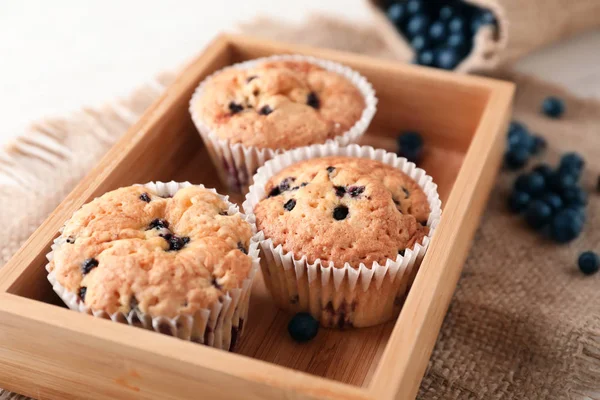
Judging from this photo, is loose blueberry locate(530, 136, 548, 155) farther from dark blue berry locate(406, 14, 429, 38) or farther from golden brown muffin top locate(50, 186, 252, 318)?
golden brown muffin top locate(50, 186, 252, 318)

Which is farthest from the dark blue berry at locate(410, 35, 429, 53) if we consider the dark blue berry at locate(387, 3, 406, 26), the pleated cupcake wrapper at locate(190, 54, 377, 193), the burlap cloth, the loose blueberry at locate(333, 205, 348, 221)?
the loose blueberry at locate(333, 205, 348, 221)

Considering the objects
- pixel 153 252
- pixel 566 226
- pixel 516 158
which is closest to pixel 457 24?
pixel 516 158

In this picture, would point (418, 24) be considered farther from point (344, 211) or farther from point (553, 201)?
point (344, 211)

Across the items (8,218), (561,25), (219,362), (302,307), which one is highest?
(219,362)

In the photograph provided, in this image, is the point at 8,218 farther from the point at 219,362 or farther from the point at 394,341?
the point at 394,341

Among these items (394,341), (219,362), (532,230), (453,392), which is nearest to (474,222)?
(532,230)

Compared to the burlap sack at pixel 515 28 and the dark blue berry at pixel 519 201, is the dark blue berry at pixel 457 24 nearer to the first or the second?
the burlap sack at pixel 515 28

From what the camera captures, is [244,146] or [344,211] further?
[244,146]
